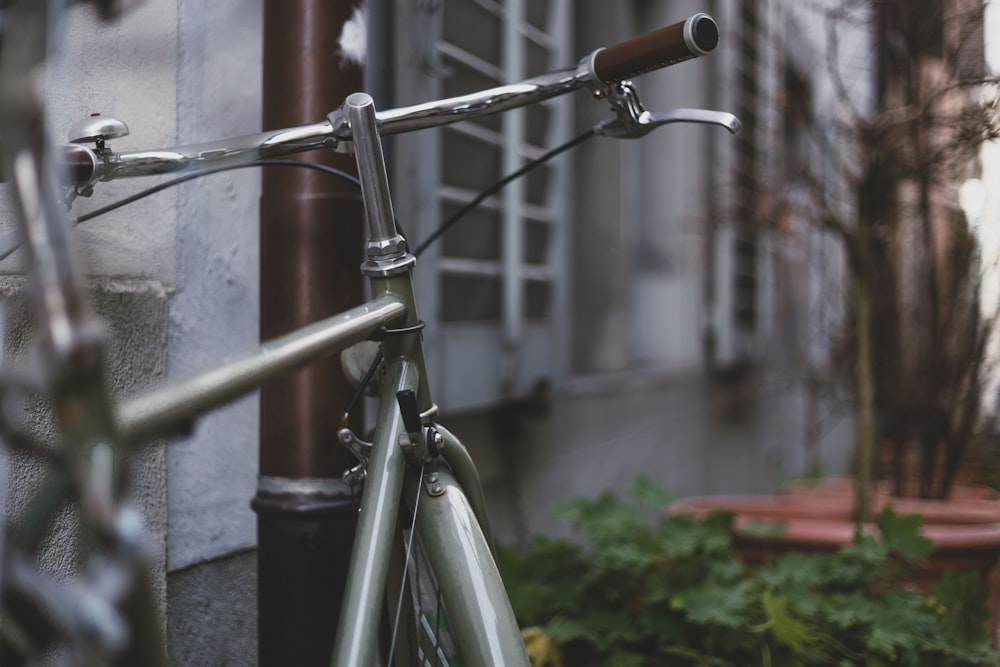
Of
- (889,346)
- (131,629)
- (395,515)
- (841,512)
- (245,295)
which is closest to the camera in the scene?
(131,629)

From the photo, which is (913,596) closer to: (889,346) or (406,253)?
(406,253)

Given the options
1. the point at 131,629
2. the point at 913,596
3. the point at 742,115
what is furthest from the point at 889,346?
the point at 131,629

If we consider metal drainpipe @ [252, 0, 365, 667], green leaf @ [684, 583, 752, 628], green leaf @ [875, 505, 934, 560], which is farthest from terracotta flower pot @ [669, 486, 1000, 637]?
metal drainpipe @ [252, 0, 365, 667]

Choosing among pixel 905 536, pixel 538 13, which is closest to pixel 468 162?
pixel 538 13

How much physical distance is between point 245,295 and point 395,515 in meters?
0.74

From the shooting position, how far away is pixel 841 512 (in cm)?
271

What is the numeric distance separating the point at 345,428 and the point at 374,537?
153mm

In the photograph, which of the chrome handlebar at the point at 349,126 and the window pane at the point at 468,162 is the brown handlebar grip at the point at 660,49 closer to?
the chrome handlebar at the point at 349,126

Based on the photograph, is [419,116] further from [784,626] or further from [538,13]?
[538,13]

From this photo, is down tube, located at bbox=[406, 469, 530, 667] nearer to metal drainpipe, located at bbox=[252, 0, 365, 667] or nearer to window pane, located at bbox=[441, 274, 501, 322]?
metal drainpipe, located at bbox=[252, 0, 365, 667]

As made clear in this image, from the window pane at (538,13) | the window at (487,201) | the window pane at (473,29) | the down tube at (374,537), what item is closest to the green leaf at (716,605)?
the window at (487,201)

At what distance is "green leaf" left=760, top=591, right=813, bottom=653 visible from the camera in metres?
1.64

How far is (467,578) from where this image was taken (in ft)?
3.20

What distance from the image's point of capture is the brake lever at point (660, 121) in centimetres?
109
